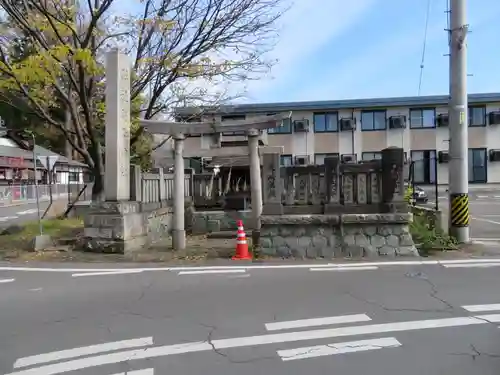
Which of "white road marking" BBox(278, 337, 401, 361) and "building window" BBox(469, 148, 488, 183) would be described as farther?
"building window" BBox(469, 148, 488, 183)

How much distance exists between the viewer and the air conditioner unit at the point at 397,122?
119 ft

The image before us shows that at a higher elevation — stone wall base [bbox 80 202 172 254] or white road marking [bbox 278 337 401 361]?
stone wall base [bbox 80 202 172 254]

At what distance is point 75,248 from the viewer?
1271 cm

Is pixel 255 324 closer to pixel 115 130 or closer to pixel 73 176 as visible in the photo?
pixel 115 130

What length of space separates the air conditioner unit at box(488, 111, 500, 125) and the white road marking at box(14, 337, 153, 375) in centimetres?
3666

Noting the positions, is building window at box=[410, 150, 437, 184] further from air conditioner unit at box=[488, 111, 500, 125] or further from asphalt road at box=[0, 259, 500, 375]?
asphalt road at box=[0, 259, 500, 375]

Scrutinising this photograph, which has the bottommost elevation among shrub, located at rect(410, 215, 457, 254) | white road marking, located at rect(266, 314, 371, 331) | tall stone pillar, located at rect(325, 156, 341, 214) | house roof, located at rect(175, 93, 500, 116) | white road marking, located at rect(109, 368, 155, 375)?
white road marking, located at rect(109, 368, 155, 375)

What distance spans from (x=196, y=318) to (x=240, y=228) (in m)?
5.27

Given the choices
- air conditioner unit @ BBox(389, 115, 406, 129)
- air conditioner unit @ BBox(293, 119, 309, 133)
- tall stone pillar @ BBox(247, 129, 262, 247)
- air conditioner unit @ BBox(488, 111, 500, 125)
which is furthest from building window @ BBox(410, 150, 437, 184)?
tall stone pillar @ BBox(247, 129, 262, 247)

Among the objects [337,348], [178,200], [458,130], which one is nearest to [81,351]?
[337,348]

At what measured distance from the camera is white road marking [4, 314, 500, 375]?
461 centimetres

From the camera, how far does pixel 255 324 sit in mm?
5867

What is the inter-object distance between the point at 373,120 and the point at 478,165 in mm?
8623

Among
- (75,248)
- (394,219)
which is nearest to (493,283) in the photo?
(394,219)
